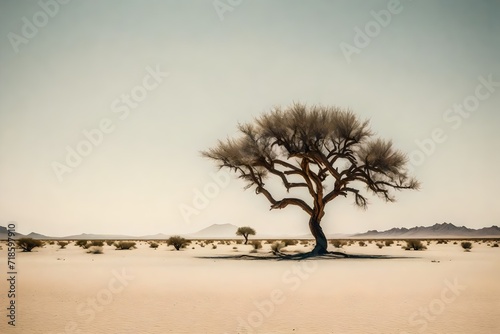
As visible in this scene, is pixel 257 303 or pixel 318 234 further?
pixel 318 234

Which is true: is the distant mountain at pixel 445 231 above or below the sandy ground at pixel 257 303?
below

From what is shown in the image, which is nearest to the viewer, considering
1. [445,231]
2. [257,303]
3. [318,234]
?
[257,303]

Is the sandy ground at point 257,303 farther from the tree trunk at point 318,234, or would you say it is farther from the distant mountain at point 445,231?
the distant mountain at point 445,231

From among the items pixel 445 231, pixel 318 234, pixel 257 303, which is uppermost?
pixel 318 234

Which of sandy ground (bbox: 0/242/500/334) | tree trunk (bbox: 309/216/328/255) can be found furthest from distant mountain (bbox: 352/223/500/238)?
sandy ground (bbox: 0/242/500/334)

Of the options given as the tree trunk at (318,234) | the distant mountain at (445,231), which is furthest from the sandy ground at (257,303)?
the distant mountain at (445,231)

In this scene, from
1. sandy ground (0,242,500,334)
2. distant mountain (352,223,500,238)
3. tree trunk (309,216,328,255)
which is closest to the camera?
sandy ground (0,242,500,334)

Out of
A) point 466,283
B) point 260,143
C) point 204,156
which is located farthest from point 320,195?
point 466,283

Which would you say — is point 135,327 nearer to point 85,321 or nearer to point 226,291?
point 85,321

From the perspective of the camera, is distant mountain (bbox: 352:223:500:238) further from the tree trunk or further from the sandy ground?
the sandy ground

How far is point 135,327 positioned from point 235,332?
1915mm

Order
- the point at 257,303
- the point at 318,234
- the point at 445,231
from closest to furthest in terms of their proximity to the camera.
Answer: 1. the point at 257,303
2. the point at 318,234
3. the point at 445,231

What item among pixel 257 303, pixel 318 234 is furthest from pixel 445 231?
pixel 257 303

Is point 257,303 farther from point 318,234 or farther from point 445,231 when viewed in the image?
point 445,231
